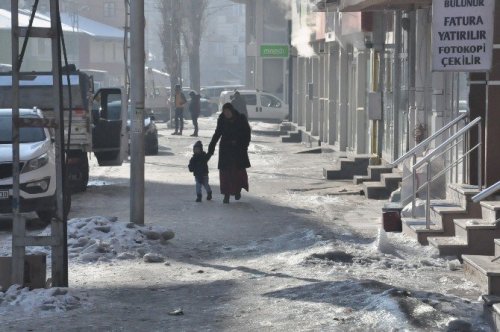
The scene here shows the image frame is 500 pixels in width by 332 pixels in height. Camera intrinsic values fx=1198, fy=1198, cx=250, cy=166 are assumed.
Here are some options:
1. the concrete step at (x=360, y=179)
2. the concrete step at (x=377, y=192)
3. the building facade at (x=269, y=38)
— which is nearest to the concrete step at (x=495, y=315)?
the concrete step at (x=377, y=192)

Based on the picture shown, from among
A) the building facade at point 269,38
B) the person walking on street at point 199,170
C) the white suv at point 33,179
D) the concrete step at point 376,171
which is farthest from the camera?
the building facade at point 269,38

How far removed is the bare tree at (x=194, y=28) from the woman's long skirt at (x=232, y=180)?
6123 centimetres

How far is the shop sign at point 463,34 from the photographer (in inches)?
498

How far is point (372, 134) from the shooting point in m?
24.3

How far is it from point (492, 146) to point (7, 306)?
6.27 m

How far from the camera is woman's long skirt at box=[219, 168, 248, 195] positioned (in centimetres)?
1892

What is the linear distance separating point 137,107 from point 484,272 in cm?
595

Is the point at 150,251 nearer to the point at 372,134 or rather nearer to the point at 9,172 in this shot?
the point at 9,172

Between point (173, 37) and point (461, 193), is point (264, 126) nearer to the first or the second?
point (173, 37)

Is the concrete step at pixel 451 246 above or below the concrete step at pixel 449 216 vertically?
below

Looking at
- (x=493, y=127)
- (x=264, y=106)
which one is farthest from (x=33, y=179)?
(x=264, y=106)

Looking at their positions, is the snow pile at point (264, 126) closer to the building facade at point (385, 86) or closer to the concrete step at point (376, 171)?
the building facade at point (385, 86)

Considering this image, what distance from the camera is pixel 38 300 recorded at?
31.5 ft

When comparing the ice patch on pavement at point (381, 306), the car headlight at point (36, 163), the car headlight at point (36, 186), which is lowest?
the ice patch on pavement at point (381, 306)
